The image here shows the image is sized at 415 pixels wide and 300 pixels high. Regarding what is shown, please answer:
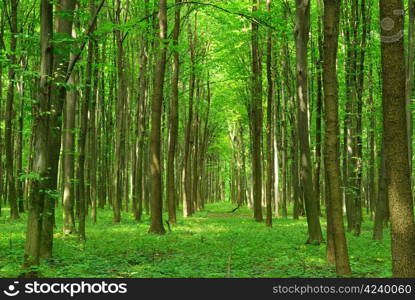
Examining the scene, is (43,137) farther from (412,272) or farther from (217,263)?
(412,272)

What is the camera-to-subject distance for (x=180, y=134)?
133ft

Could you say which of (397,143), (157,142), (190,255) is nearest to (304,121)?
(190,255)

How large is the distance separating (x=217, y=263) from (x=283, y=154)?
1987cm

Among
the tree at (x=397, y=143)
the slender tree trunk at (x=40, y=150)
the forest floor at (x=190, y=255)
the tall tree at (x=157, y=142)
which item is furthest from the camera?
the tall tree at (x=157, y=142)

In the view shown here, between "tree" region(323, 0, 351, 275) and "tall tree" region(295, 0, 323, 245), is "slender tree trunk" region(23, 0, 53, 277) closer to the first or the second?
"tree" region(323, 0, 351, 275)

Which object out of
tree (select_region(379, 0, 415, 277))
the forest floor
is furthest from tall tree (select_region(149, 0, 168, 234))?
tree (select_region(379, 0, 415, 277))

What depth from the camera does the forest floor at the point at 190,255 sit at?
8.62 m

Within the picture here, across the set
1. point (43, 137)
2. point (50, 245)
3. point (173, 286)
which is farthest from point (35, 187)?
point (173, 286)

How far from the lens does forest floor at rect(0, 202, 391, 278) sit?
8.62 meters

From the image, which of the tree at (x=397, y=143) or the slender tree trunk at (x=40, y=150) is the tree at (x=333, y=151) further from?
the slender tree trunk at (x=40, y=150)

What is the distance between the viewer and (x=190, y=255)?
11227mm

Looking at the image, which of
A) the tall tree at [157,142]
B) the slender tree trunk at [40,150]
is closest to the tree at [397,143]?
the slender tree trunk at [40,150]

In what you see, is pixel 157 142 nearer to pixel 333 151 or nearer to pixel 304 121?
pixel 304 121

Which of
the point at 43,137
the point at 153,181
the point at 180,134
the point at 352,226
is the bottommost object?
the point at 352,226
